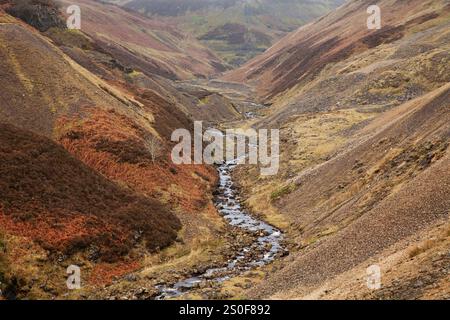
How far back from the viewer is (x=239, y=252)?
44.3 m

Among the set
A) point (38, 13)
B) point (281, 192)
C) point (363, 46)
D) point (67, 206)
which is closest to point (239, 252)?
point (281, 192)

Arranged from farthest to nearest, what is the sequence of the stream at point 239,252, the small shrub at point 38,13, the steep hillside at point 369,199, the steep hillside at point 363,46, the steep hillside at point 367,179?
the steep hillside at point 363,46 → the small shrub at point 38,13 → the stream at point 239,252 → the steep hillside at point 369,199 → the steep hillside at point 367,179

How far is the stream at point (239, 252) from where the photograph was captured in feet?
122

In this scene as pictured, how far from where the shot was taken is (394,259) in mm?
27203

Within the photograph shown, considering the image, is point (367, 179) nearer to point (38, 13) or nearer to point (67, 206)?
point (67, 206)

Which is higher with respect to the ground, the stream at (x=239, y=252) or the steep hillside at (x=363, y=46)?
the steep hillside at (x=363, y=46)

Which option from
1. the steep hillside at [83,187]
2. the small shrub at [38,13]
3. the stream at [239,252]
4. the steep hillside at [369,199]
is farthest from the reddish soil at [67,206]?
the small shrub at [38,13]

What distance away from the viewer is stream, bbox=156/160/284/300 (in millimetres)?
37250

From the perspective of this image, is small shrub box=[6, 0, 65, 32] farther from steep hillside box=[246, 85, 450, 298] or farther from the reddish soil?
steep hillside box=[246, 85, 450, 298]

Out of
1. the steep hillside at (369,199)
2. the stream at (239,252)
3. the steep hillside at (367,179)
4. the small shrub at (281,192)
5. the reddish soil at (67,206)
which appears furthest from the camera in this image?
the small shrub at (281,192)

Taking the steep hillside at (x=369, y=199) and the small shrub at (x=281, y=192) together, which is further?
the small shrub at (x=281, y=192)

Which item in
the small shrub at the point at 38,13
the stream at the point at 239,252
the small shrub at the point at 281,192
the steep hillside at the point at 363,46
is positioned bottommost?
the stream at the point at 239,252

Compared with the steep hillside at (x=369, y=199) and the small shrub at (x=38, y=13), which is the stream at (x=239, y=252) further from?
the small shrub at (x=38, y=13)
